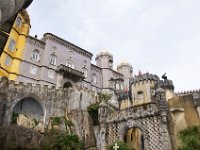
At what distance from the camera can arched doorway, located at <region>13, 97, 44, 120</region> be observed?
28534 millimetres

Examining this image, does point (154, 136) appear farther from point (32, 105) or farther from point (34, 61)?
point (34, 61)

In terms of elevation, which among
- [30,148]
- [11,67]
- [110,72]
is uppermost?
[110,72]

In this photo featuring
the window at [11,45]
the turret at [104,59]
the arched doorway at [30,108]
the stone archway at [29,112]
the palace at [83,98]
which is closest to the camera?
the palace at [83,98]

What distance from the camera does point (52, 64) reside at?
143 feet

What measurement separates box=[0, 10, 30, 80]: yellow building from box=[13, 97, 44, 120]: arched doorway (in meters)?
10.3

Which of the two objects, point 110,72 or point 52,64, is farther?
point 110,72

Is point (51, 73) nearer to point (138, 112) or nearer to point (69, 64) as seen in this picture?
point (69, 64)

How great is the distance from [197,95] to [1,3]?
72.9 ft

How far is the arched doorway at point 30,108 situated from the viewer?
93.6 feet

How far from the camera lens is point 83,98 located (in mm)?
32125

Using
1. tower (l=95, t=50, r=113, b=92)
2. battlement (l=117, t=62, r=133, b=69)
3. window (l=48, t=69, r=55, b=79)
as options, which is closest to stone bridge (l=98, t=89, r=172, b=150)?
window (l=48, t=69, r=55, b=79)

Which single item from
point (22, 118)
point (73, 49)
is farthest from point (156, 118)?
point (73, 49)

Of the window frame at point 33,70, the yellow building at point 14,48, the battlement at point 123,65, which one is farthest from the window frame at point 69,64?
the battlement at point 123,65

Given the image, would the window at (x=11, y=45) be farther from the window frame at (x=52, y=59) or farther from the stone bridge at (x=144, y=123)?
the stone bridge at (x=144, y=123)
